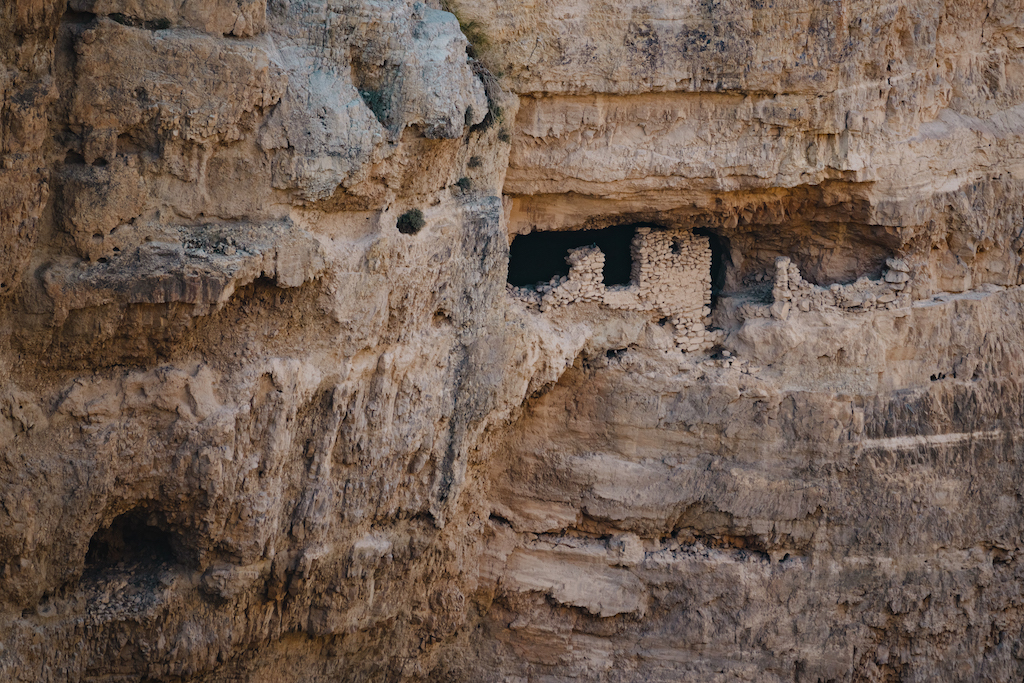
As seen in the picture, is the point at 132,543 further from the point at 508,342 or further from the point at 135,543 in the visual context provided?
the point at 508,342

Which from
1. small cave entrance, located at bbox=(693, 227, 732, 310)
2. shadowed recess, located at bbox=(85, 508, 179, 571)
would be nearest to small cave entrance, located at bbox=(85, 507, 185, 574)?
shadowed recess, located at bbox=(85, 508, 179, 571)

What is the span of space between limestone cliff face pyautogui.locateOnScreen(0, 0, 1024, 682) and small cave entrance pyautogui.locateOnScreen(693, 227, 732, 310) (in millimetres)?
171

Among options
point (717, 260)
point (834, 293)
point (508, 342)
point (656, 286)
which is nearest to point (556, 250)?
point (656, 286)

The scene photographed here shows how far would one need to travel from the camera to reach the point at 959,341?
14.4 metres

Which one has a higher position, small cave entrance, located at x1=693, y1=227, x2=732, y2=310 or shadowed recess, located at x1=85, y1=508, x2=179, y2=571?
small cave entrance, located at x1=693, y1=227, x2=732, y2=310

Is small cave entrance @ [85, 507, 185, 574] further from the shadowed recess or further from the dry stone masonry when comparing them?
the dry stone masonry

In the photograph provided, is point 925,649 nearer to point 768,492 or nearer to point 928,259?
point 768,492

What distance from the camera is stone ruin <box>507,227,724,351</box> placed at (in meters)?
14.0

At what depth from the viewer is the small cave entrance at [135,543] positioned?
1135 cm

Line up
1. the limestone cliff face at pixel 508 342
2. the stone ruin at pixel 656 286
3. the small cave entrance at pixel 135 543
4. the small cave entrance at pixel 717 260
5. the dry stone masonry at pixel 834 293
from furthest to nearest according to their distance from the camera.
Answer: the small cave entrance at pixel 717 260 → the dry stone masonry at pixel 834 293 → the stone ruin at pixel 656 286 → the small cave entrance at pixel 135 543 → the limestone cliff face at pixel 508 342

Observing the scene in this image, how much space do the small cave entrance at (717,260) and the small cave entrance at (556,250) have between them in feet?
3.45

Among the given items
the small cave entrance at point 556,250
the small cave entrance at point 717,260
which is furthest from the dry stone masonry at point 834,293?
the small cave entrance at point 556,250

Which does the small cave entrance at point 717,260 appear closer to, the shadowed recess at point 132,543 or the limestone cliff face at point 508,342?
the limestone cliff face at point 508,342

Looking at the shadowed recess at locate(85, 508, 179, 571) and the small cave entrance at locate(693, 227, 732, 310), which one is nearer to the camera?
the shadowed recess at locate(85, 508, 179, 571)
